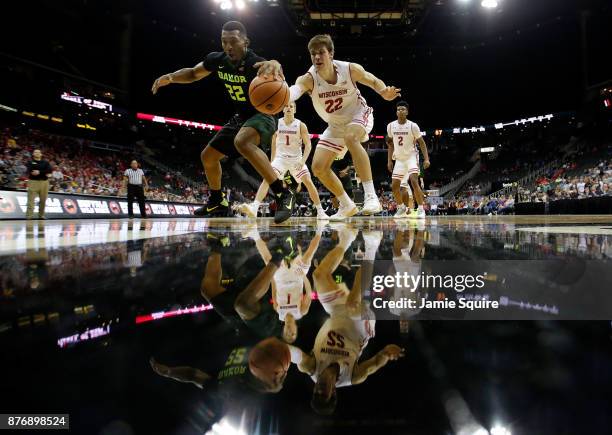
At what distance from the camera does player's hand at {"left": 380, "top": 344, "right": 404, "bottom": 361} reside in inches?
17.4

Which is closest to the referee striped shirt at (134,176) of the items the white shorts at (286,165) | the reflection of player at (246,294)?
the white shorts at (286,165)

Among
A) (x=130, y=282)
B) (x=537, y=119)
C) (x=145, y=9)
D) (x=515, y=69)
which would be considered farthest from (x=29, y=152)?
(x=537, y=119)

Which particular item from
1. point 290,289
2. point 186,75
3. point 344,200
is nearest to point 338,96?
point 344,200

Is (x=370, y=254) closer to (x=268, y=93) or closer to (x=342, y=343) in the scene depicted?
(x=342, y=343)

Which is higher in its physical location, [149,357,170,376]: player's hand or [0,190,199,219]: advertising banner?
[0,190,199,219]: advertising banner

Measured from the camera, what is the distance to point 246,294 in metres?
0.73

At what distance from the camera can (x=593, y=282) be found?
80 cm

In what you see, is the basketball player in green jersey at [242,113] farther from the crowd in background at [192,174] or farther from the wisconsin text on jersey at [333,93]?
the crowd in background at [192,174]

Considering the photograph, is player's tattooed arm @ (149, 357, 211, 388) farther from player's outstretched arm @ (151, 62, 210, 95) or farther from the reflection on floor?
player's outstretched arm @ (151, 62, 210, 95)

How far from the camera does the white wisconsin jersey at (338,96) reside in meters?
4.22

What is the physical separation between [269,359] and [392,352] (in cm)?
15

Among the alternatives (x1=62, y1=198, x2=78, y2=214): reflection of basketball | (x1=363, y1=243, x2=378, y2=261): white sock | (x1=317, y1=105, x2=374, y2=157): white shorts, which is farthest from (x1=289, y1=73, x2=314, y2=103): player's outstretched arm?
(x1=62, y1=198, x2=78, y2=214): reflection of basketball

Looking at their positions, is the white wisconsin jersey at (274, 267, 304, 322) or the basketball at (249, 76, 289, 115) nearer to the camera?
the white wisconsin jersey at (274, 267, 304, 322)

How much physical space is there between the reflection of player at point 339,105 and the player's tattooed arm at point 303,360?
12.3 feet
